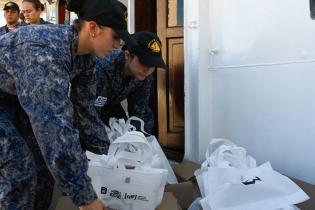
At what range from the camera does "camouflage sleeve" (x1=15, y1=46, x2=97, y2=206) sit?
1.23 m

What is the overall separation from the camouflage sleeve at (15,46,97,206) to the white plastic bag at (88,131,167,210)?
0.70 ft

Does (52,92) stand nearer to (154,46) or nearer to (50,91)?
(50,91)

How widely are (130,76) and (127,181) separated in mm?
1026

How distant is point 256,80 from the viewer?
2348mm

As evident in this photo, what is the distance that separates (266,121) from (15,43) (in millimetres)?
1451

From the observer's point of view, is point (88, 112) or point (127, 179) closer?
point (127, 179)

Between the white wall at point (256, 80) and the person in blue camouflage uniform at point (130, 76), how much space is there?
0.47 metres

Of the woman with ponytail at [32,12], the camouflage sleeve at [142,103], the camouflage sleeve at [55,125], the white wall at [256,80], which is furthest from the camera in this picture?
the woman with ponytail at [32,12]

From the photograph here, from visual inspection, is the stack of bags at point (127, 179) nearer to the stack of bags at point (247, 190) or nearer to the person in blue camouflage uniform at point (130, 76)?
A: the stack of bags at point (247, 190)

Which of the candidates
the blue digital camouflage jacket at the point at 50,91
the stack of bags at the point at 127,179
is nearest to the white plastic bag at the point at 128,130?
the stack of bags at the point at 127,179

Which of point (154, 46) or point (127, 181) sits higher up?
point (154, 46)

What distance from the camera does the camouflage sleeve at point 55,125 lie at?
1229mm

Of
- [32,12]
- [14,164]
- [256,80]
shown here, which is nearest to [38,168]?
[14,164]

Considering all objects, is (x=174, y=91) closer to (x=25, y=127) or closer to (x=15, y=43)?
(x=25, y=127)
